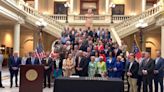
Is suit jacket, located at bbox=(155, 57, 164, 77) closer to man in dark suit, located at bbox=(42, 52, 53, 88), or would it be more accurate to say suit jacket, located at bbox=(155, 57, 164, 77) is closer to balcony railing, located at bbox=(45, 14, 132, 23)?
man in dark suit, located at bbox=(42, 52, 53, 88)

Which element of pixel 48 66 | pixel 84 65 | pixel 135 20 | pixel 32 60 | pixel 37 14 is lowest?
pixel 48 66

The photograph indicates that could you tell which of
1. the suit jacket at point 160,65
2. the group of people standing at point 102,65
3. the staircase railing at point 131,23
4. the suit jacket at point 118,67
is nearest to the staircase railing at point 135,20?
the staircase railing at point 131,23

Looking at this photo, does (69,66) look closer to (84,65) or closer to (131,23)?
(84,65)

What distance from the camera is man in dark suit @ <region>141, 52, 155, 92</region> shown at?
44.7 ft

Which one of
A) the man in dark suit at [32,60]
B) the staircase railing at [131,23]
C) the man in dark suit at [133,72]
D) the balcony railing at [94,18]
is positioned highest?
the balcony railing at [94,18]

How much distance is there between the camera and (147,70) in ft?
44.7

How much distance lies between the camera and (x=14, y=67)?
1623 centimetres

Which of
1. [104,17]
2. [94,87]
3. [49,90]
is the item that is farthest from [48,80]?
[104,17]

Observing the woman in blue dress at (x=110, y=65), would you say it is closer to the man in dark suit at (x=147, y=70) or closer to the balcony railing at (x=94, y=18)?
the man in dark suit at (x=147, y=70)

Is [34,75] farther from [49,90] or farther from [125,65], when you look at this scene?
[125,65]

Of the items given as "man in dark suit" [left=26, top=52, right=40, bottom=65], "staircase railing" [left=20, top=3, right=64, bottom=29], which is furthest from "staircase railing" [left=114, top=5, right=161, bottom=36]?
"man in dark suit" [left=26, top=52, right=40, bottom=65]

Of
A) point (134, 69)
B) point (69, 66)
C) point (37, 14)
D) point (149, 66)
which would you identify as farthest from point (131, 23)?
point (149, 66)

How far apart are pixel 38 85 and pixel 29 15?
1796 cm

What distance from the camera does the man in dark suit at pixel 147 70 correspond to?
13609mm
